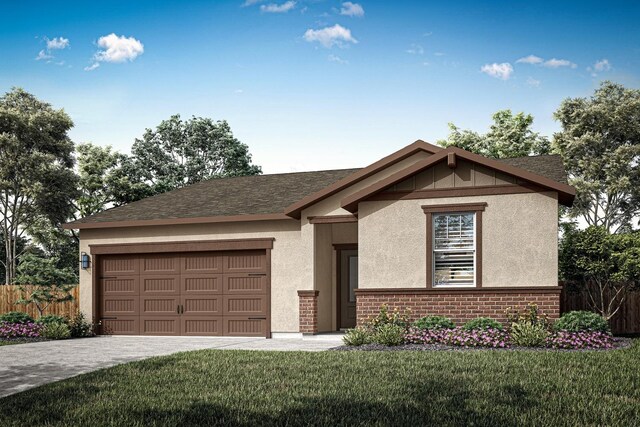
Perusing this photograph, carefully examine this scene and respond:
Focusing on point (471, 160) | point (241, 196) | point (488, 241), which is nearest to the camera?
point (488, 241)

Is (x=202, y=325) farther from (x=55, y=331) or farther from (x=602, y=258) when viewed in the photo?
(x=602, y=258)

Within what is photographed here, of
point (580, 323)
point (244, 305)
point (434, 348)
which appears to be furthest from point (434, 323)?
point (244, 305)

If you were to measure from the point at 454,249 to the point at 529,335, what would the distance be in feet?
9.37

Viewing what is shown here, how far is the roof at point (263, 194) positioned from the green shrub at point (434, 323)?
127 inches

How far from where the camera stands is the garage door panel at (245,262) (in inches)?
789

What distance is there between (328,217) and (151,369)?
797 centimetres

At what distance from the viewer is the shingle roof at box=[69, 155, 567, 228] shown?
2031cm

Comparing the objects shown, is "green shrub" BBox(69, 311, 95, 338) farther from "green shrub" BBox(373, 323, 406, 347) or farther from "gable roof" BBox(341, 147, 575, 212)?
"green shrub" BBox(373, 323, 406, 347)

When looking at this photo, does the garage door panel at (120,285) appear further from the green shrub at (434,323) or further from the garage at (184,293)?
the green shrub at (434,323)

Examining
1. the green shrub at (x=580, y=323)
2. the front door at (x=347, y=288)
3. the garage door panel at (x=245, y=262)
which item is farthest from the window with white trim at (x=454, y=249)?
the garage door panel at (x=245, y=262)

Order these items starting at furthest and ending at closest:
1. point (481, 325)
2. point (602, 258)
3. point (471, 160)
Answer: point (602, 258) < point (471, 160) < point (481, 325)

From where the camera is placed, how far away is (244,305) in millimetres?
20125

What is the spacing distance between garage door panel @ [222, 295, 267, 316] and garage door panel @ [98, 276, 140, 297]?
296 centimetres

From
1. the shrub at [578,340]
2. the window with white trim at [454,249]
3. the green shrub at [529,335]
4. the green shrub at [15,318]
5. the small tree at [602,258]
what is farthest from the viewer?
the green shrub at [15,318]
